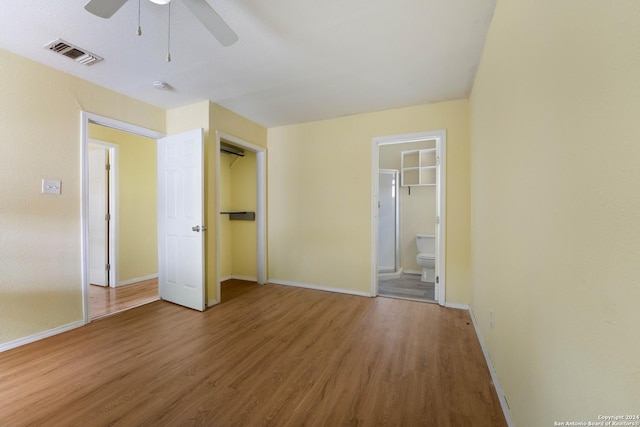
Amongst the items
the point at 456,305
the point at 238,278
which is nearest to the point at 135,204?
the point at 238,278

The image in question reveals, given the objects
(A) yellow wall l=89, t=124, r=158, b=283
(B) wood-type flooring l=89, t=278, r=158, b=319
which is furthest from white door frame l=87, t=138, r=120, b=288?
(B) wood-type flooring l=89, t=278, r=158, b=319

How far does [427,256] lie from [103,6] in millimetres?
4282

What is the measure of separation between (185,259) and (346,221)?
208 cm

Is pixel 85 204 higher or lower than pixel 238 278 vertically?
higher

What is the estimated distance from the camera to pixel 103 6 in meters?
1.27

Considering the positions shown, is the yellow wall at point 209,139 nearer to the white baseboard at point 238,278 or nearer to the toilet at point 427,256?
the white baseboard at point 238,278

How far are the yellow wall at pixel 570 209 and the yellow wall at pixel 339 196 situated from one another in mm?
1616

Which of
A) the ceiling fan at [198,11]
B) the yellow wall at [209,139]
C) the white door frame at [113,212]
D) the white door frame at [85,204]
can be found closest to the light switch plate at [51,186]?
the white door frame at [85,204]

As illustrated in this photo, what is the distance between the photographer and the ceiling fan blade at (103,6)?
48.9 inches

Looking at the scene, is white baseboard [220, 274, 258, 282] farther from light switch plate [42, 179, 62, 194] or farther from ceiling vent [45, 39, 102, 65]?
ceiling vent [45, 39, 102, 65]

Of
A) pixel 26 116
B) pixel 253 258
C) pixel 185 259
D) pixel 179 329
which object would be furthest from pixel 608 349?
pixel 253 258

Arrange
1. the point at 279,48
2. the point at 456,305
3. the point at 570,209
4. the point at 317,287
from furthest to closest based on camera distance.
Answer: the point at 317,287
the point at 456,305
the point at 279,48
the point at 570,209

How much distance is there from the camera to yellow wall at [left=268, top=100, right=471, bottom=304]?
2938 millimetres

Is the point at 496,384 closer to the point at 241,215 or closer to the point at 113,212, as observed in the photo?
the point at 241,215
